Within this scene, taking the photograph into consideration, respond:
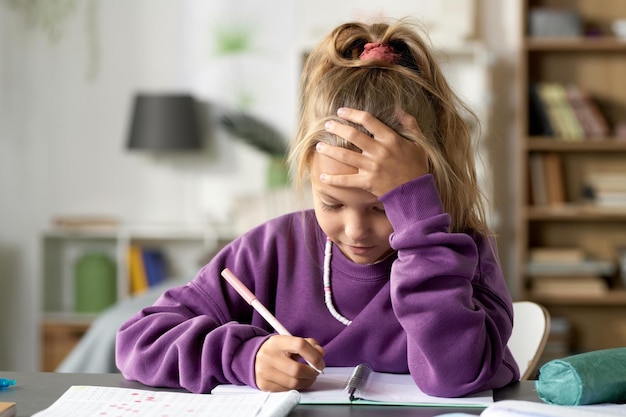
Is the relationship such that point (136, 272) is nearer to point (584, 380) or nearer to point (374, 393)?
point (374, 393)

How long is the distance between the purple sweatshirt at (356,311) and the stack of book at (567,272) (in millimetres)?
3142

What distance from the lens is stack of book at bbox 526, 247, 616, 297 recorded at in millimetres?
4258

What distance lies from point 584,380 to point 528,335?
0.45 metres

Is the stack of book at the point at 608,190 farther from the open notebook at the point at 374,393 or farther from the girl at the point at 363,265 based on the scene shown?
the open notebook at the point at 374,393

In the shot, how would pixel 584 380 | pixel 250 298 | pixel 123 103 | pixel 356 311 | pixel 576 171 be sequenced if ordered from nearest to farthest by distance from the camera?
pixel 584 380 → pixel 250 298 → pixel 356 311 → pixel 576 171 → pixel 123 103

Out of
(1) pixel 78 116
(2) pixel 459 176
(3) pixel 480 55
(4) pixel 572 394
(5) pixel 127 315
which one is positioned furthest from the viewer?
(1) pixel 78 116

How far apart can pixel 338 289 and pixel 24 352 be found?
155 inches

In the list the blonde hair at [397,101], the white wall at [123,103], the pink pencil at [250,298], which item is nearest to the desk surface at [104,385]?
the pink pencil at [250,298]

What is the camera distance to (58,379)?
111 centimetres

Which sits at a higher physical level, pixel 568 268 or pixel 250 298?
pixel 250 298

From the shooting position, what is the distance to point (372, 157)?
1085 mm

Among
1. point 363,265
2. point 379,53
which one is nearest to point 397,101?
point 379,53

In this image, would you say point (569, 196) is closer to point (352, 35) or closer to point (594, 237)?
point (594, 237)

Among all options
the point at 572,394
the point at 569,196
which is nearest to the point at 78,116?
the point at 569,196
